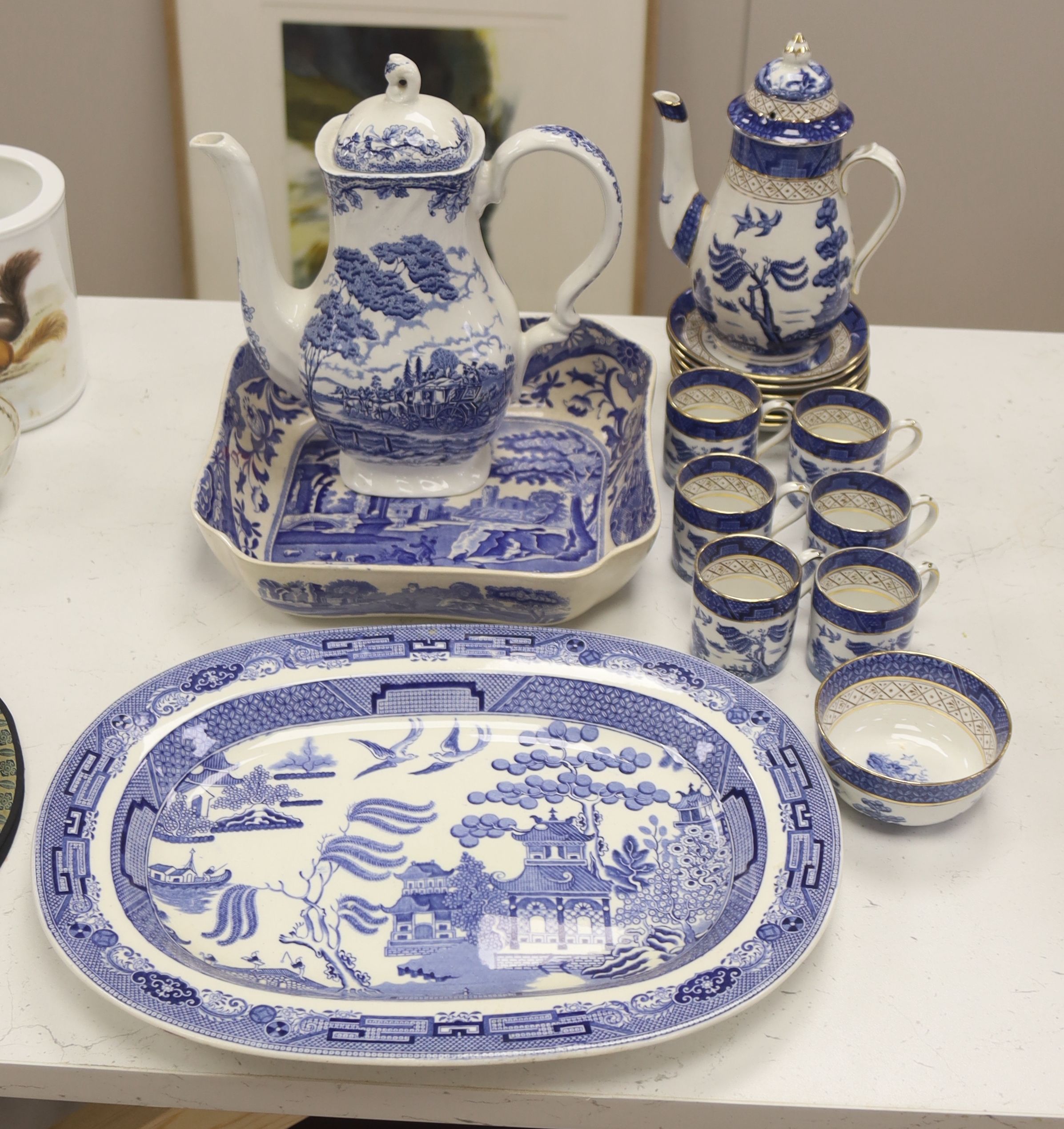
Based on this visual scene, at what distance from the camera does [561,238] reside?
1.73 metres

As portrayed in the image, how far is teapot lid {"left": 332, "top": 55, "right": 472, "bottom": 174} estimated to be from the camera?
0.90 meters

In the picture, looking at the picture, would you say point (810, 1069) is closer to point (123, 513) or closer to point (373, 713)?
point (373, 713)

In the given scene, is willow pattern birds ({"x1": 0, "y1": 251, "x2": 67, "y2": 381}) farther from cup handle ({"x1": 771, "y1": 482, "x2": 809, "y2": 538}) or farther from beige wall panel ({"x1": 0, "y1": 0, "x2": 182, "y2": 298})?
beige wall panel ({"x1": 0, "y1": 0, "x2": 182, "y2": 298})

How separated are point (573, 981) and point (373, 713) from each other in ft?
0.80

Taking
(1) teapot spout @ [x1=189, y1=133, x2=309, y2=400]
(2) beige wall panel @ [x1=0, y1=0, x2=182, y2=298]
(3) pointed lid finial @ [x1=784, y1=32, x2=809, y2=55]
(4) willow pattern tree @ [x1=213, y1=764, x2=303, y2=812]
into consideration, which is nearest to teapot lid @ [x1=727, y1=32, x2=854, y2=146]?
(3) pointed lid finial @ [x1=784, y1=32, x2=809, y2=55]

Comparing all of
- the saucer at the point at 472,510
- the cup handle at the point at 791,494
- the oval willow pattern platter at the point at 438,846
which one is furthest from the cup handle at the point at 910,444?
the oval willow pattern platter at the point at 438,846

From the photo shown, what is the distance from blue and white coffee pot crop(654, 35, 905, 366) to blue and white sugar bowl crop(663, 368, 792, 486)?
51 millimetres

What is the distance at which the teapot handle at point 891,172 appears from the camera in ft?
3.53

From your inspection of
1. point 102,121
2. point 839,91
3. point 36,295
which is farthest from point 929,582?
point 102,121

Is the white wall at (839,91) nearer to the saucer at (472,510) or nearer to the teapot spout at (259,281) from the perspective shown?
the saucer at (472,510)

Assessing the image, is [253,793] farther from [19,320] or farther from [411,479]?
[19,320]

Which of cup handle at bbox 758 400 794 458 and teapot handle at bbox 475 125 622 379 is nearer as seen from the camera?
teapot handle at bbox 475 125 622 379

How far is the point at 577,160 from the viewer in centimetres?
99

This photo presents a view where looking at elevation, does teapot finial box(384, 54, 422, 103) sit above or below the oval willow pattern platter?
above
